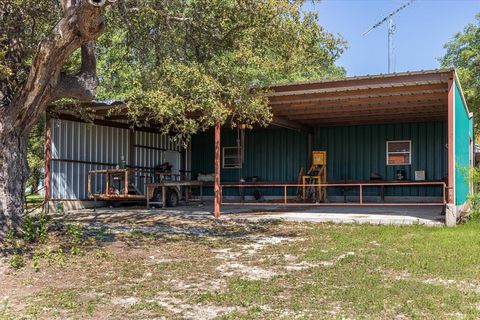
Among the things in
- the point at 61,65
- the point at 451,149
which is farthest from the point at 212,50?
the point at 451,149

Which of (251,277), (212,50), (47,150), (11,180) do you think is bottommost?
(251,277)

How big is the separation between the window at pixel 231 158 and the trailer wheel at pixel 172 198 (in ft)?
14.5

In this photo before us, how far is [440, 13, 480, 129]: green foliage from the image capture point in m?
23.5

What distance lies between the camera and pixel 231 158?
2050cm

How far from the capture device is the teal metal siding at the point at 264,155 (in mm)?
19188

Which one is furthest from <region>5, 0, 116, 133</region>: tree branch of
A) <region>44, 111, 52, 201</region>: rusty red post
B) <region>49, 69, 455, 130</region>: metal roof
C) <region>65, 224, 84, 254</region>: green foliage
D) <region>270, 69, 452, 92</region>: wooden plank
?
<region>44, 111, 52, 201</region>: rusty red post

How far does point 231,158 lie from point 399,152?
6.67 metres

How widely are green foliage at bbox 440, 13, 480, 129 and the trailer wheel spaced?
14.4 m

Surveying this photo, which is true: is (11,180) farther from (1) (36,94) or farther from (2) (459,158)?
(2) (459,158)

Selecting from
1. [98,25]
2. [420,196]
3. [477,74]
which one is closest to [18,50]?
[98,25]

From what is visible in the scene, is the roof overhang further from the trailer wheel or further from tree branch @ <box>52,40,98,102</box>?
the trailer wheel

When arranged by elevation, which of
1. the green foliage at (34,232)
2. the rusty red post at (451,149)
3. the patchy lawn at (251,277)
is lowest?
the patchy lawn at (251,277)

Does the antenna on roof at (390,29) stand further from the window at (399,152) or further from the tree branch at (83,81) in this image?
the tree branch at (83,81)

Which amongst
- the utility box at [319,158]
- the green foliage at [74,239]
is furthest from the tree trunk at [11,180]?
the utility box at [319,158]
